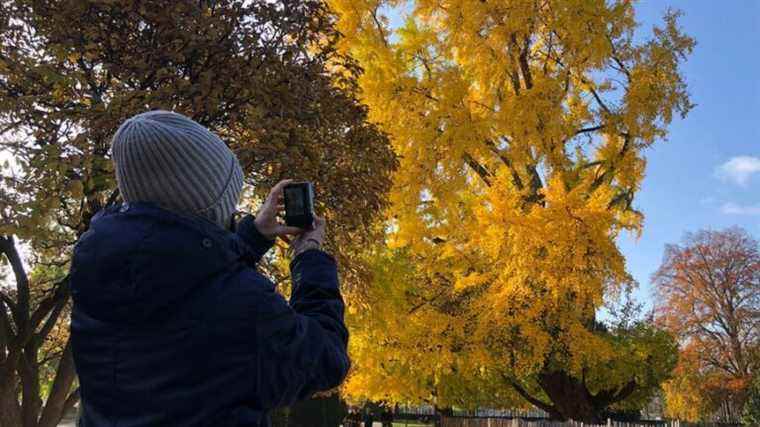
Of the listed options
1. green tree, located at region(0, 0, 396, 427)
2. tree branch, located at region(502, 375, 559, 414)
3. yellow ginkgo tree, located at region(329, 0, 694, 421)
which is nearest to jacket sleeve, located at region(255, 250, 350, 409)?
green tree, located at region(0, 0, 396, 427)

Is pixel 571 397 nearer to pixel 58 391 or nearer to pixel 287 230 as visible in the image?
pixel 58 391

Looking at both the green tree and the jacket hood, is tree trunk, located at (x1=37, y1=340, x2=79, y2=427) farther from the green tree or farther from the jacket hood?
the jacket hood

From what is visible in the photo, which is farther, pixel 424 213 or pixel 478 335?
pixel 424 213

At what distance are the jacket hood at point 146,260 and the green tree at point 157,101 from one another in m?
5.02

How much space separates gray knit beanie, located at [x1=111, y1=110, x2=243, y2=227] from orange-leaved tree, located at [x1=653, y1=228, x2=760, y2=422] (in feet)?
114

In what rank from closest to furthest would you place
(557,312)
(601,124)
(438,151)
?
(557,312), (438,151), (601,124)

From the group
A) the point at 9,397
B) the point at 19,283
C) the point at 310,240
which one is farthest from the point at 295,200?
the point at 19,283

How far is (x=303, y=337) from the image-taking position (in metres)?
1.22

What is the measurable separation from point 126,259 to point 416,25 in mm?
14497

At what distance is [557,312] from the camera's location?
40.2ft

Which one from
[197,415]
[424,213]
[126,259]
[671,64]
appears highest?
[671,64]

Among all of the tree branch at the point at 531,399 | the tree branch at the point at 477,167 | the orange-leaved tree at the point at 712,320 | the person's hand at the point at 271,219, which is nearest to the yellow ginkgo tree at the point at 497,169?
the tree branch at the point at 477,167

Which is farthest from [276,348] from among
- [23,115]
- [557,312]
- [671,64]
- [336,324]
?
Answer: [671,64]

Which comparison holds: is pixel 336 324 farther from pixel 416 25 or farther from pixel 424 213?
pixel 416 25
